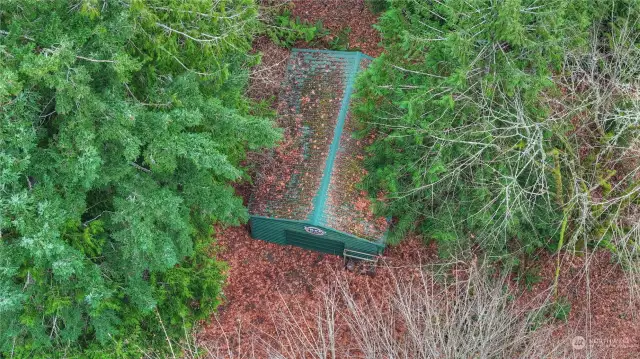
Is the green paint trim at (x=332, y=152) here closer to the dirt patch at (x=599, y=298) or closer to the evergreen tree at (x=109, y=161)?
the evergreen tree at (x=109, y=161)

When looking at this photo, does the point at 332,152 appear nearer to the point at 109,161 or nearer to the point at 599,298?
the point at 109,161

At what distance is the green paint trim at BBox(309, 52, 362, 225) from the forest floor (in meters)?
2.21

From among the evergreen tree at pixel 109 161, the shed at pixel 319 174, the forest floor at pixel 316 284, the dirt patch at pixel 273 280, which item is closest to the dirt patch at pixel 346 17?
the shed at pixel 319 174

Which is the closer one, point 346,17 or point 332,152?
point 332,152

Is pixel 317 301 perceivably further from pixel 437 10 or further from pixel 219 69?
pixel 437 10

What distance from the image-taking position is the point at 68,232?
35.5ft

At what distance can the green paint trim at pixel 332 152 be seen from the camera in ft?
48.0

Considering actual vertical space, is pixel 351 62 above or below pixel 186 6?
below

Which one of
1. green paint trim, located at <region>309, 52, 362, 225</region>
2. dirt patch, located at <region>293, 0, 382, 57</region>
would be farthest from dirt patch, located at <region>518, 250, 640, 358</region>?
dirt patch, located at <region>293, 0, 382, 57</region>

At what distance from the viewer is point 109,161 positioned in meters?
10.7

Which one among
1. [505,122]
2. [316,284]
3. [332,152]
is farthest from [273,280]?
[505,122]

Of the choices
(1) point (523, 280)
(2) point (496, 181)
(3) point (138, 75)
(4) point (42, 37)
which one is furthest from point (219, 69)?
(1) point (523, 280)

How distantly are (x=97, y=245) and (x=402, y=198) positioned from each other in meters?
7.12

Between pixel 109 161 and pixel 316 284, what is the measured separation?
7398 millimetres
